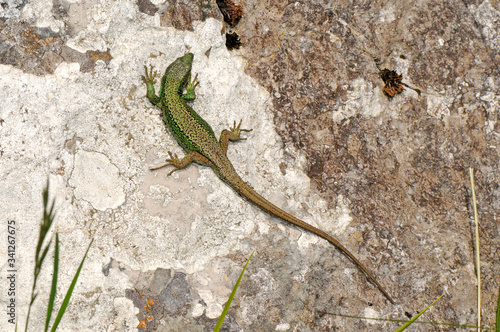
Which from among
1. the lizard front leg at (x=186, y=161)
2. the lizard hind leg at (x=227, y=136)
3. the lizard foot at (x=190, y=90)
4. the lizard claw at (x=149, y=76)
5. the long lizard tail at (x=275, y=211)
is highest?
the lizard claw at (x=149, y=76)

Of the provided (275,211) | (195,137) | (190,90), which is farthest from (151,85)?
(275,211)

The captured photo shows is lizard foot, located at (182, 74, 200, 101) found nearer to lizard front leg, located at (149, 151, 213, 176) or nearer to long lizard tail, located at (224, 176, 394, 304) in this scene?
lizard front leg, located at (149, 151, 213, 176)

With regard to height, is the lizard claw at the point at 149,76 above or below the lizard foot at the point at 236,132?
above

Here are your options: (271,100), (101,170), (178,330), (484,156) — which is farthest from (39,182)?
(484,156)

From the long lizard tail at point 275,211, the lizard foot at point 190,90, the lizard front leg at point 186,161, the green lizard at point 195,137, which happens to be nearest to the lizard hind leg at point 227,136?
the green lizard at point 195,137

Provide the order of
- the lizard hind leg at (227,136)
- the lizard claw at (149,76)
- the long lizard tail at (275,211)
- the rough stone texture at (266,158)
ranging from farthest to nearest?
the lizard hind leg at (227,136) → the lizard claw at (149,76) → the long lizard tail at (275,211) → the rough stone texture at (266,158)

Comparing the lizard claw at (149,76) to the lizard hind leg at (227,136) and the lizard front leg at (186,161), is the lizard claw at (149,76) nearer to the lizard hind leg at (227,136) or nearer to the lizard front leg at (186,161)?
the lizard front leg at (186,161)

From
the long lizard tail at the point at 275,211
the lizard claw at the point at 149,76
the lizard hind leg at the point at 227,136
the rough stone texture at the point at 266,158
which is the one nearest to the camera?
the rough stone texture at the point at 266,158

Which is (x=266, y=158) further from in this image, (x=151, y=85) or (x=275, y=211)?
(x=151, y=85)
